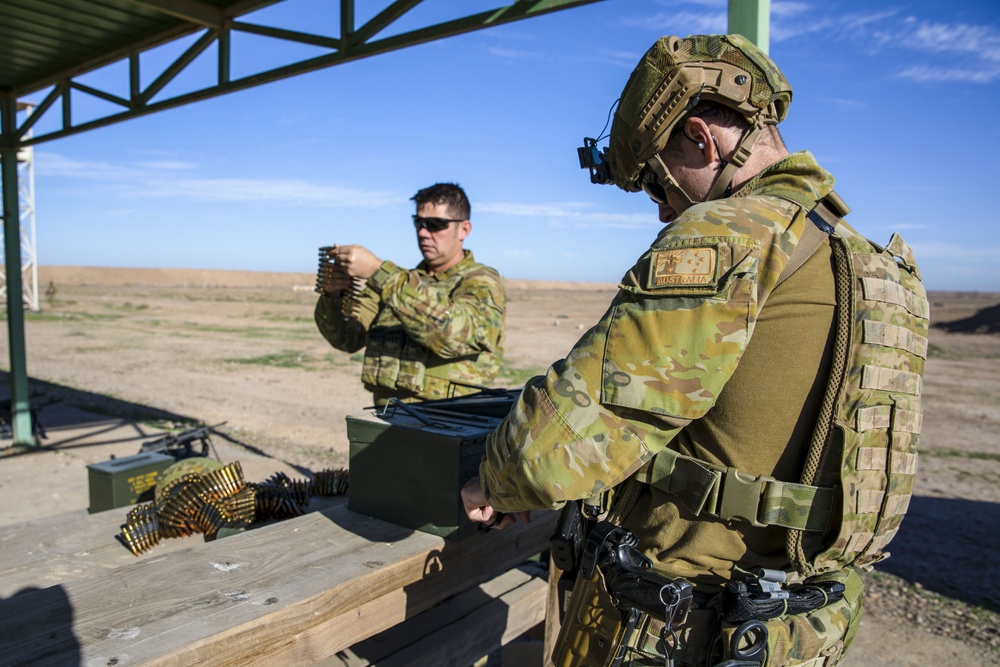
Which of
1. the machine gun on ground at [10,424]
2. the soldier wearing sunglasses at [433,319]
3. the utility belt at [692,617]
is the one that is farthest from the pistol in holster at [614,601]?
the machine gun on ground at [10,424]

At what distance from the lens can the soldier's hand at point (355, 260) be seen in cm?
303

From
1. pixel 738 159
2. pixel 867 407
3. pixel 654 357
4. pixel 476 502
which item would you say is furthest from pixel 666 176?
pixel 476 502

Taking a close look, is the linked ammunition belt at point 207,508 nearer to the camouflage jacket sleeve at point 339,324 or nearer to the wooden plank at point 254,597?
the wooden plank at point 254,597

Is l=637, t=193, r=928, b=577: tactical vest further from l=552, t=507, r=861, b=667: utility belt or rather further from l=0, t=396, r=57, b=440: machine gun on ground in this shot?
l=0, t=396, r=57, b=440: machine gun on ground

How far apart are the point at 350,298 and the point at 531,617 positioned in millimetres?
1629

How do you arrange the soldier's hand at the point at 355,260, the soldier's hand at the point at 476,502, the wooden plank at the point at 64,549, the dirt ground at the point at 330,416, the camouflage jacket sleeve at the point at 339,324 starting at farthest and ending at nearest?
the dirt ground at the point at 330,416 → the camouflage jacket sleeve at the point at 339,324 → the soldier's hand at the point at 355,260 → the wooden plank at the point at 64,549 → the soldier's hand at the point at 476,502

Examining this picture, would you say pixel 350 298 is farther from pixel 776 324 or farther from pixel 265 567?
pixel 776 324

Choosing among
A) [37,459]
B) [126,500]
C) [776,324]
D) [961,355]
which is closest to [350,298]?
[126,500]

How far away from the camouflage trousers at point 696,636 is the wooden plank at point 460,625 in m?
1.05

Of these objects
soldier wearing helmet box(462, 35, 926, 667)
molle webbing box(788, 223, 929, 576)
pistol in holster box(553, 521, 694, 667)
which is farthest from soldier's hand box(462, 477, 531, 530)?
molle webbing box(788, 223, 929, 576)

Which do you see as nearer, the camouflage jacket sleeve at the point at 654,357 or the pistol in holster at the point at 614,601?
the camouflage jacket sleeve at the point at 654,357

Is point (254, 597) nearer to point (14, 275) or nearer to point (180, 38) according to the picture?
point (180, 38)

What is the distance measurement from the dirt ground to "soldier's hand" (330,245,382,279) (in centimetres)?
341

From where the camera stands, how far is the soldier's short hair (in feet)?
12.4
